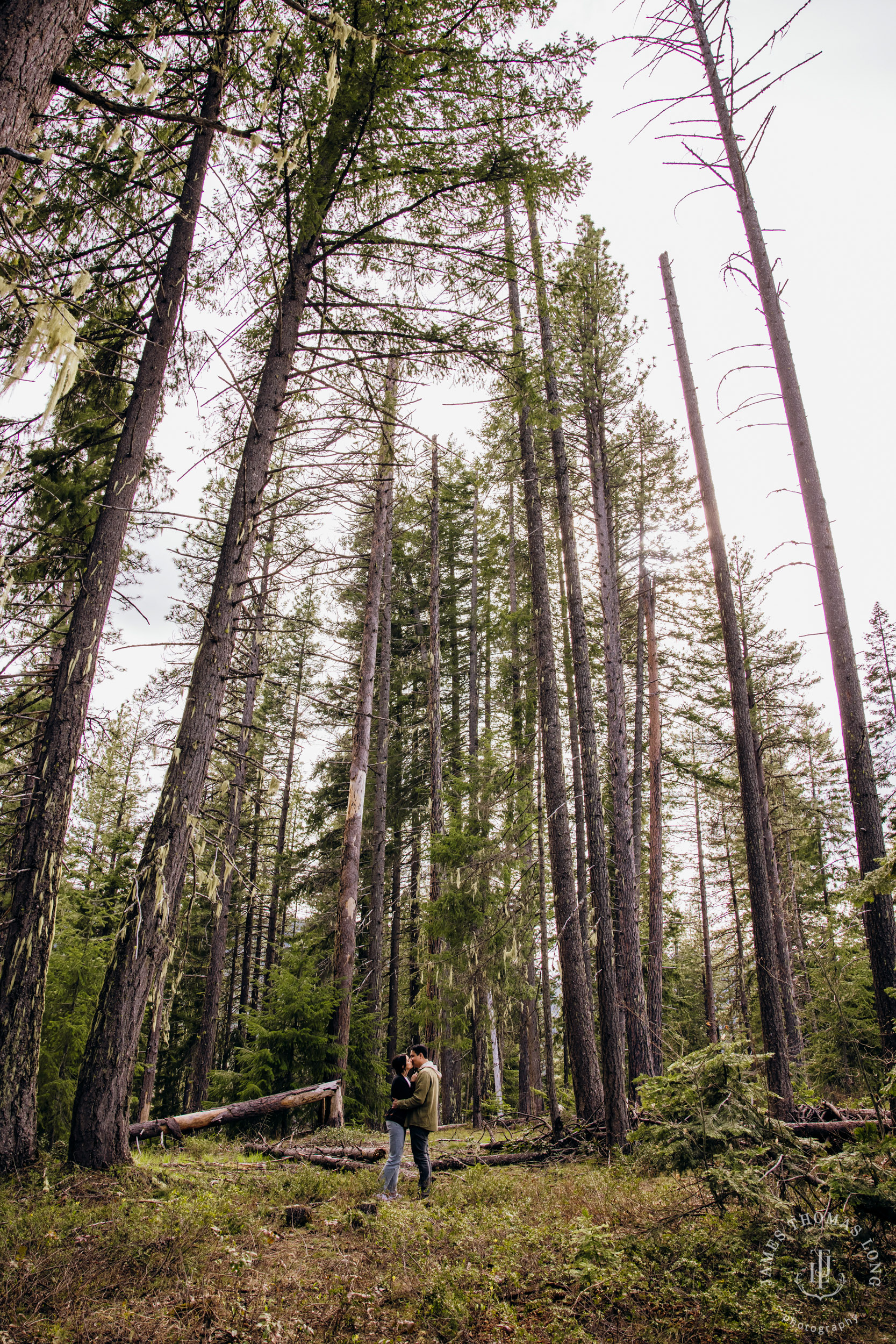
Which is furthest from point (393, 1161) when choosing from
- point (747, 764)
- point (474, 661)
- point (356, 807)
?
point (474, 661)

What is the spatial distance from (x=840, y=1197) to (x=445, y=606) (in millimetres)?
18311

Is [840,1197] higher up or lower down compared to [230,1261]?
higher up

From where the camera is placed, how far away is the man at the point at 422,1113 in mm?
6562

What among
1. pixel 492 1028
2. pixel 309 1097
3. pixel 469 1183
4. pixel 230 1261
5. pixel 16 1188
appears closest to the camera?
pixel 230 1261

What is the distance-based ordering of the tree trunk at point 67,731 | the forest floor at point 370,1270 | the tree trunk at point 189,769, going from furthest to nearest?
the tree trunk at point 67,731 < the tree trunk at point 189,769 < the forest floor at point 370,1270

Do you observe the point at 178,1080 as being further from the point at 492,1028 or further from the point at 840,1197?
the point at 840,1197

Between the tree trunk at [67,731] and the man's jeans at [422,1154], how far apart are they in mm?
3007

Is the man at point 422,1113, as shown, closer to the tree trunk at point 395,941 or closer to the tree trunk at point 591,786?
the tree trunk at point 591,786

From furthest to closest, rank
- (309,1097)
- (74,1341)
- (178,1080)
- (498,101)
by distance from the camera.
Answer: (178,1080) < (309,1097) < (498,101) < (74,1341)

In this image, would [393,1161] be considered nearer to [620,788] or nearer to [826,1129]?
[826,1129]

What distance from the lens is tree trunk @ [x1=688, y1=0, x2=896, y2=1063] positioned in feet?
20.4

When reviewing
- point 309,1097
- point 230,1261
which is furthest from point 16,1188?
point 309,1097

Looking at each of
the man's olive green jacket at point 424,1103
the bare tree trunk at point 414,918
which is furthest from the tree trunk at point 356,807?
the bare tree trunk at point 414,918

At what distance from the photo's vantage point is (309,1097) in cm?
916
